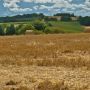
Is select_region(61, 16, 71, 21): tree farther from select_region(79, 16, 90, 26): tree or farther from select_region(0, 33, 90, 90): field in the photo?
select_region(0, 33, 90, 90): field

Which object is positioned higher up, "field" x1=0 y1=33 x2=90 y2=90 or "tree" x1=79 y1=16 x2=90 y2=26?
"field" x1=0 y1=33 x2=90 y2=90

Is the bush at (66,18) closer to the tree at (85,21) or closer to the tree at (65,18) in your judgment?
the tree at (65,18)

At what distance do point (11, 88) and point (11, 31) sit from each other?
324 ft

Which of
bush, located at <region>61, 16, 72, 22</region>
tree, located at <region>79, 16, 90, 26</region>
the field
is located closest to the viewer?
the field

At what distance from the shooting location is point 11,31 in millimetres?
112812

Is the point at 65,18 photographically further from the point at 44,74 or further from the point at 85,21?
the point at 44,74

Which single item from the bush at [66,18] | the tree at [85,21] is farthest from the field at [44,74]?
the bush at [66,18]

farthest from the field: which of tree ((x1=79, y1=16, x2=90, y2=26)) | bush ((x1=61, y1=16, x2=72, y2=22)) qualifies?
bush ((x1=61, y1=16, x2=72, y2=22))

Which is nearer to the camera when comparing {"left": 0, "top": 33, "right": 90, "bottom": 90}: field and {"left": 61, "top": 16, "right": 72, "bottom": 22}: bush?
{"left": 0, "top": 33, "right": 90, "bottom": 90}: field

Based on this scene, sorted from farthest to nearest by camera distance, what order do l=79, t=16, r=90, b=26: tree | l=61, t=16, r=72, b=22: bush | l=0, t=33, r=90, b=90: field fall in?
l=61, t=16, r=72, b=22: bush < l=79, t=16, r=90, b=26: tree < l=0, t=33, r=90, b=90: field

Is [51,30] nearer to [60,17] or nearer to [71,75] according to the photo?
[60,17]

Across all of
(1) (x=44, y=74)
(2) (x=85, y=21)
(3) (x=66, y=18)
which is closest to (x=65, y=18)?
(3) (x=66, y=18)

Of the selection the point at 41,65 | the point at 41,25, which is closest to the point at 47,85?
Result: the point at 41,65

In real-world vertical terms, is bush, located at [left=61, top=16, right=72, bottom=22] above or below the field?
below
